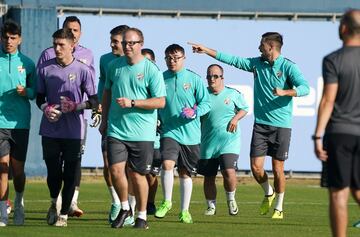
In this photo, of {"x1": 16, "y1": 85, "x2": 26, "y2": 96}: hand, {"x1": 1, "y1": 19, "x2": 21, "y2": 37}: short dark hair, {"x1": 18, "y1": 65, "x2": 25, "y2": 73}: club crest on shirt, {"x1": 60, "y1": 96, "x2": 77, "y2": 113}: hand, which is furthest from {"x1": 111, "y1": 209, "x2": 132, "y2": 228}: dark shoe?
{"x1": 1, "y1": 19, "x2": 21, "y2": 37}: short dark hair

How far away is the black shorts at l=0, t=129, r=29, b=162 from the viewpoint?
58.7ft

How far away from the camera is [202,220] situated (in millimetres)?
19750

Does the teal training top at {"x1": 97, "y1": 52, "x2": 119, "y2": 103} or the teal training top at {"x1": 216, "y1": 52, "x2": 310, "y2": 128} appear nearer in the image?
the teal training top at {"x1": 97, "y1": 52, "x2": 119, "y2": 103}

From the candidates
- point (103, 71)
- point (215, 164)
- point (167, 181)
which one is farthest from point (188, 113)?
point (215, 164)

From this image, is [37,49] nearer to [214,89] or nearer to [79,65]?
[214,89]

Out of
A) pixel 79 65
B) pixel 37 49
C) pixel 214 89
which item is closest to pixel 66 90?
pixel 79 65

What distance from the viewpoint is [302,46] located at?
32.7m

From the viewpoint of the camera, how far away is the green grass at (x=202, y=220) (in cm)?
1708

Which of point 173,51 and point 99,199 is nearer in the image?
point 173,51

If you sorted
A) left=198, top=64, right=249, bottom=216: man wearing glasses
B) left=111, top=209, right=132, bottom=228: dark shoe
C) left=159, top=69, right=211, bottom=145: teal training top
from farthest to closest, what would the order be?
left=198, top=64, right=249, bottom=216: man wearing glasses
left=159, top=69, right=211, bottom=145: teal training top
left=111, top=209, right=132, bottom=228: dark shoe

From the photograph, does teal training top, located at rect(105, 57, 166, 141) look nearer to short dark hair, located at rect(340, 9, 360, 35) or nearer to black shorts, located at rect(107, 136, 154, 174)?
black shorts, located at rect(107, 136, 154, 174)

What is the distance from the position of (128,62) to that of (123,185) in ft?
5.04

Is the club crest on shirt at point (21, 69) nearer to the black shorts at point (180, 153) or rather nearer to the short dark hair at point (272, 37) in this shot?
the black shorts at point (180, 153)

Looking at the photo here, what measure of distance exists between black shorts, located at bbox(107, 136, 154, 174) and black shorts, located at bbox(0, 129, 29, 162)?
1205 mm
